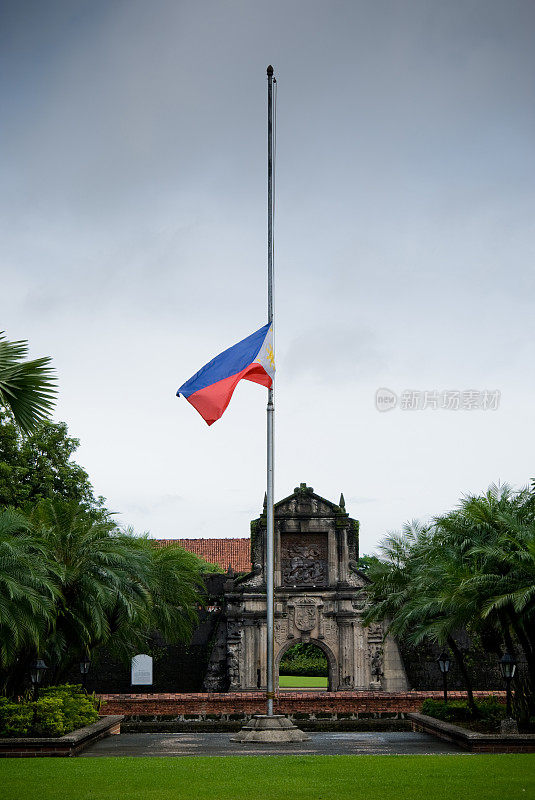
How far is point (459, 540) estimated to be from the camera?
1931 cm

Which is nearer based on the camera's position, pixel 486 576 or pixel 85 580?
pixel 486 576

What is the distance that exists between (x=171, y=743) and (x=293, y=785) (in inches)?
315

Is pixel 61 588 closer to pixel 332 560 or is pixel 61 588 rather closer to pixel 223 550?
pixel 332 560

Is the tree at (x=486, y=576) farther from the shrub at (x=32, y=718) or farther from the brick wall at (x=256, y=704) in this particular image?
the shrub at (x=32, y=718)

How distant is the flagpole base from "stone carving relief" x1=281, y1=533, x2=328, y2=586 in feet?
54.9

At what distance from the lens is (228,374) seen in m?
16.8

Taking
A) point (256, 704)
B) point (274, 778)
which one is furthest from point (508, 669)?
point (256, 704)

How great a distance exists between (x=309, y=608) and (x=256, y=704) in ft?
30.7

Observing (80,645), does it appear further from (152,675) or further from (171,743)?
(152,675)

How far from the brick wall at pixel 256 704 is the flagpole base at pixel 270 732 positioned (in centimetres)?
711

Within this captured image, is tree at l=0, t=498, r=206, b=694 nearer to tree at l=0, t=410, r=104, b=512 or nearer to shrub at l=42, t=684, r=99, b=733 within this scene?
shrub at l=42, t=684, r=99, b=733

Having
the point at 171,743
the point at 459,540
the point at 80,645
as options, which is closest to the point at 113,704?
the point at 80,645

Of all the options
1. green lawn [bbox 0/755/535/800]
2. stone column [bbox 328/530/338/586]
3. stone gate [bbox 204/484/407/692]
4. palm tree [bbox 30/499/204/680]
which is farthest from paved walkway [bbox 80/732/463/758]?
stone column [bbox 328/530/338/586]

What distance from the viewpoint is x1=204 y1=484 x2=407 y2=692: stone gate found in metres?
32.4
